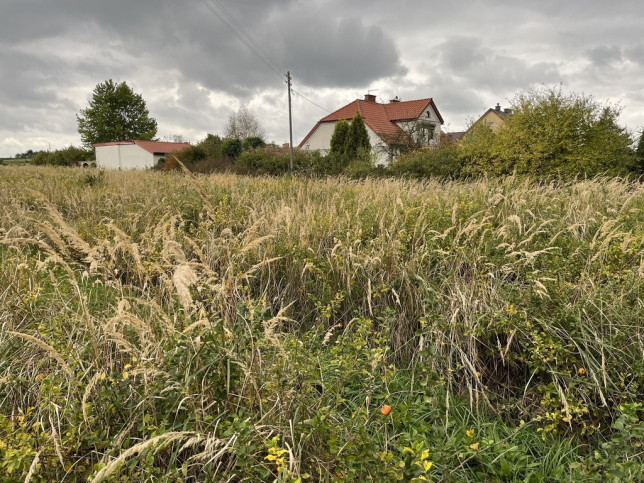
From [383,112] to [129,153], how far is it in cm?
2687

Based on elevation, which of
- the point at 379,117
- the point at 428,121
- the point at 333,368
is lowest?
the point at 333,368

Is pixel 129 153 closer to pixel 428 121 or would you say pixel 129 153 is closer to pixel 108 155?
pixel 108 155

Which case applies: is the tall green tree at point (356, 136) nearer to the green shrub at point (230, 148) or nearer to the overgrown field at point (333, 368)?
the green shrub at point (230, 148)

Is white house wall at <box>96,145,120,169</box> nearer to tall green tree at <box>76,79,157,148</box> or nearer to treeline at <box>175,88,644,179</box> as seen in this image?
tall green tree at <box>76,79,157,148</box>

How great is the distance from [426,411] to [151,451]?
4.84ft

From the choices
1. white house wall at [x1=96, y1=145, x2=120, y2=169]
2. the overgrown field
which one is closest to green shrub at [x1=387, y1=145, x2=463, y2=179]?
the overgrown field

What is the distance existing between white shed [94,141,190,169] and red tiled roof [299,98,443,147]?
17.0 metres

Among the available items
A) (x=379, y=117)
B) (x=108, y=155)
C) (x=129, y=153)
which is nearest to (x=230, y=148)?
(x=379, y=117)

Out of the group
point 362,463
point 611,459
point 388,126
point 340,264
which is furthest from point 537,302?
point 388,126

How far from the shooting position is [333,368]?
2.55 metres

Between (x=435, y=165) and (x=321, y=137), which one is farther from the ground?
(x=321, y=137)

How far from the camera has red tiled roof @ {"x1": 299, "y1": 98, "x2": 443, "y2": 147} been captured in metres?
33.4

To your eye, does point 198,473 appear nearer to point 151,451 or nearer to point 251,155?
point 151,451

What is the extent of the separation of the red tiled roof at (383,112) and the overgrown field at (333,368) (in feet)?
99.8
